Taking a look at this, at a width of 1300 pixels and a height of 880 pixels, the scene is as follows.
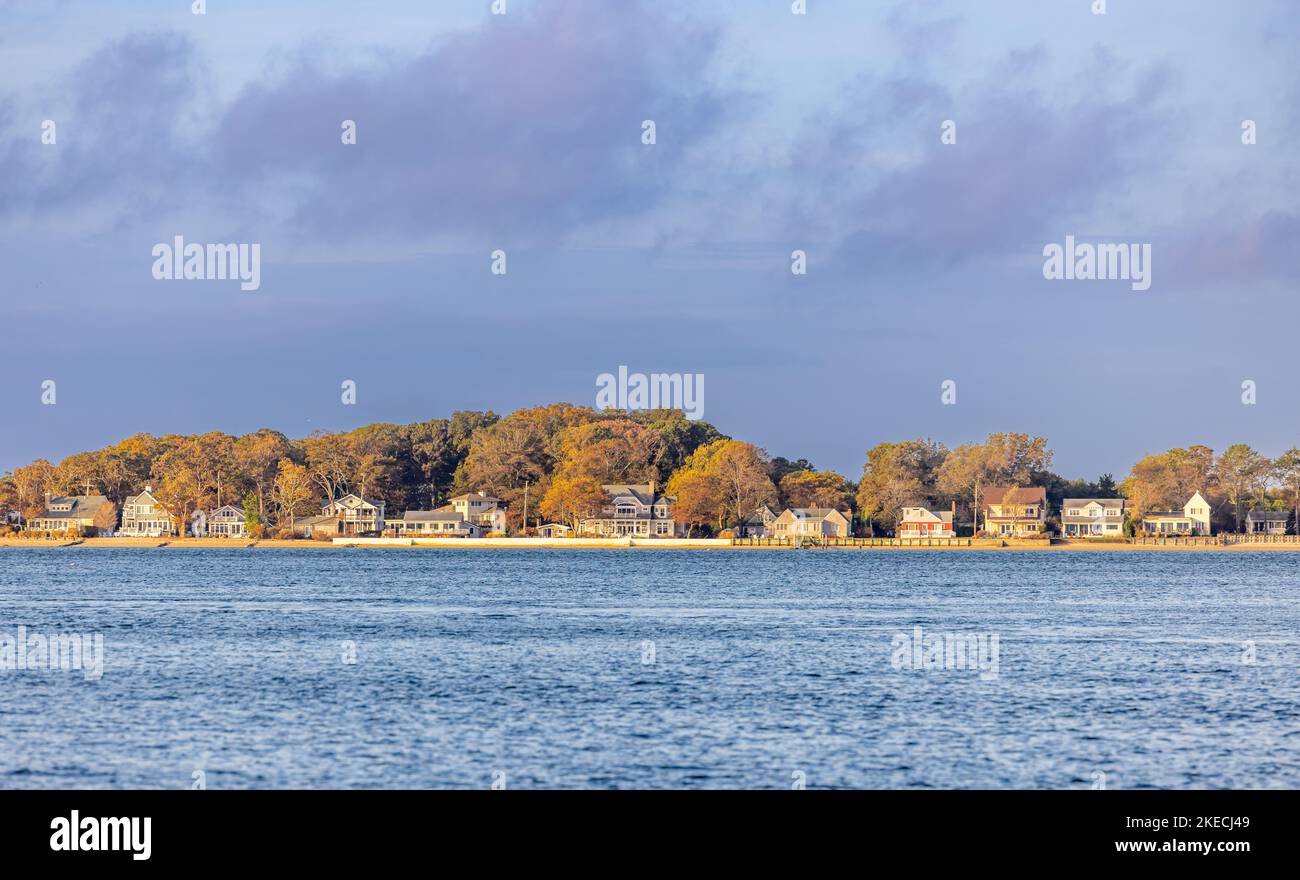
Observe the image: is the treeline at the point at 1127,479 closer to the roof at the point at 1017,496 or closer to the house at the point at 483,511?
the roof at the point at 1017,496

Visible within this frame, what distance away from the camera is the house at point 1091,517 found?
185125 millimetres

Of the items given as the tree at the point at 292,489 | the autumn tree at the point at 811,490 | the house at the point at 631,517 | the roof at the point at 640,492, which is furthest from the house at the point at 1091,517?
the tree at the point at 292,489

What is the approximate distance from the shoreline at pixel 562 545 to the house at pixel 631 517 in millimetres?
2676

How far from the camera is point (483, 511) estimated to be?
180 metres

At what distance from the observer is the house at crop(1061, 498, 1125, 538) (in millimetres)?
185125

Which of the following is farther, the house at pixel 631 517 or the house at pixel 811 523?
the house at pixel 811 523

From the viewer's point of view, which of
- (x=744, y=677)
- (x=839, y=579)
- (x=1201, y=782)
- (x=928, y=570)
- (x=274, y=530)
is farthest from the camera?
(x=274, y=530)

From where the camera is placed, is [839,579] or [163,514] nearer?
[839,579]

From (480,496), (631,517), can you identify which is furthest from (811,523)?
(480,496)

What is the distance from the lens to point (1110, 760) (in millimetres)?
24531
